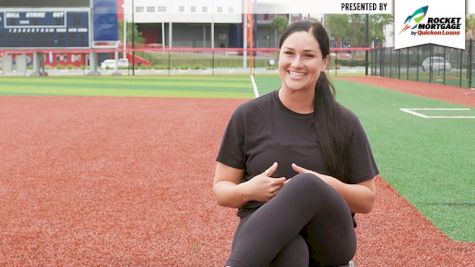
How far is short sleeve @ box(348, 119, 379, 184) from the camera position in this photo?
305cm

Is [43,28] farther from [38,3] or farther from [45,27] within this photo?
[38,3]

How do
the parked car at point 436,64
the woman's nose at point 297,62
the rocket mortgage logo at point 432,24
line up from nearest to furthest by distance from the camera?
the woman's nose at point 297,62 → the parked car at point 436,64 → the rocket mortgage logo at point 432,24

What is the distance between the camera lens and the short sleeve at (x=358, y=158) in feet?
10.0

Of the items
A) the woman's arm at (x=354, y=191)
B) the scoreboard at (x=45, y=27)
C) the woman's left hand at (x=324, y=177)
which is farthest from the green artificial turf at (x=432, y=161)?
the scoreboard at (x=45, y=27)

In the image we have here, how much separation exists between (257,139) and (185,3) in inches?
2618

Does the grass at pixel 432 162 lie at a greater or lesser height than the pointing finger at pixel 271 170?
lesser

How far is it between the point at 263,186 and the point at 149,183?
429cm

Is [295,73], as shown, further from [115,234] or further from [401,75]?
[401,75]

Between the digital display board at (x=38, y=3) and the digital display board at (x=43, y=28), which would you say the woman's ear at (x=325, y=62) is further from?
the digital display board at (x=38, y=3)

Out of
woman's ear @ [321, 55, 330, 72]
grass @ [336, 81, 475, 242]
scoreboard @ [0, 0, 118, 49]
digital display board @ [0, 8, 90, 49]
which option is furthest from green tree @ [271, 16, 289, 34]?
woman's ear @ [321, 55, 330, 72]

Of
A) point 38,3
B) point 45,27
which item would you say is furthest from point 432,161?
point 38,3

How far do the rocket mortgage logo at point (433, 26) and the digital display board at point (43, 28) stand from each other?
1538 cm

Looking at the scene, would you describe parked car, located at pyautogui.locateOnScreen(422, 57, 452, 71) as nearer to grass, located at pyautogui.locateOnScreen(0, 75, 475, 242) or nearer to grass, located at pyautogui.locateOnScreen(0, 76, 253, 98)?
grass, located at pyautogui.locateOnScreen(0, 76, 253, 98)

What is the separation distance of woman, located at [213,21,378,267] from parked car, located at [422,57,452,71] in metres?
26.6
